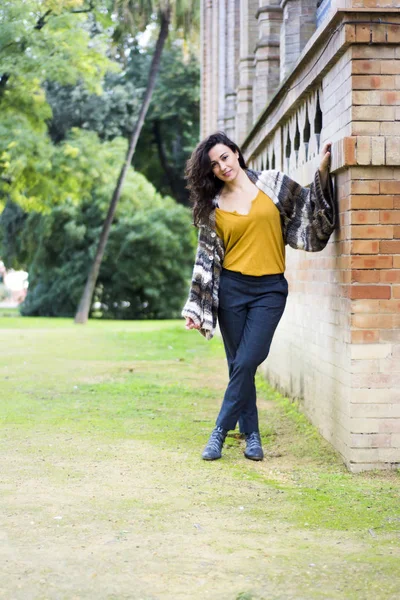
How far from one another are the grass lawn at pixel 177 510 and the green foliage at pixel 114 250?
24997 millimetres

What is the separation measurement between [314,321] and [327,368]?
28.4 inches

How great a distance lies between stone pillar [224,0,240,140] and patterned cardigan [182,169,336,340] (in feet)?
42.3

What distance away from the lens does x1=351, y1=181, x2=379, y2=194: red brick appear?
5594 millimetres

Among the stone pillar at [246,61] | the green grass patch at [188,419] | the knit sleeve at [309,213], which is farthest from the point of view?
the stone pillar at [246,61]

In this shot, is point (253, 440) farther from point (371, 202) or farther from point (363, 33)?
point (363, 33)

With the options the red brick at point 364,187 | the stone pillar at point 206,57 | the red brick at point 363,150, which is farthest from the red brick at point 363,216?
the stone pillar at point 206,57

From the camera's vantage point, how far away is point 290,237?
6.20 metres

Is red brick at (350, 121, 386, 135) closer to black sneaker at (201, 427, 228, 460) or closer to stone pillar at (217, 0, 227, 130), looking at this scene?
black sneaker at (201, 427, 228, 460)

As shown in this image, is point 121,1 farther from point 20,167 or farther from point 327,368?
point 327,368

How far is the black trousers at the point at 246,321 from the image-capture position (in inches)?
237

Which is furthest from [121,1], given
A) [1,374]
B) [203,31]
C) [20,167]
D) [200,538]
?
[200,538]

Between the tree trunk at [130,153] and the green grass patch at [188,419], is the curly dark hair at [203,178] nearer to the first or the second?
the green grass patch at [188,419]

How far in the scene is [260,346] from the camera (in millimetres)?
6023

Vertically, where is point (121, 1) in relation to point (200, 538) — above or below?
above
